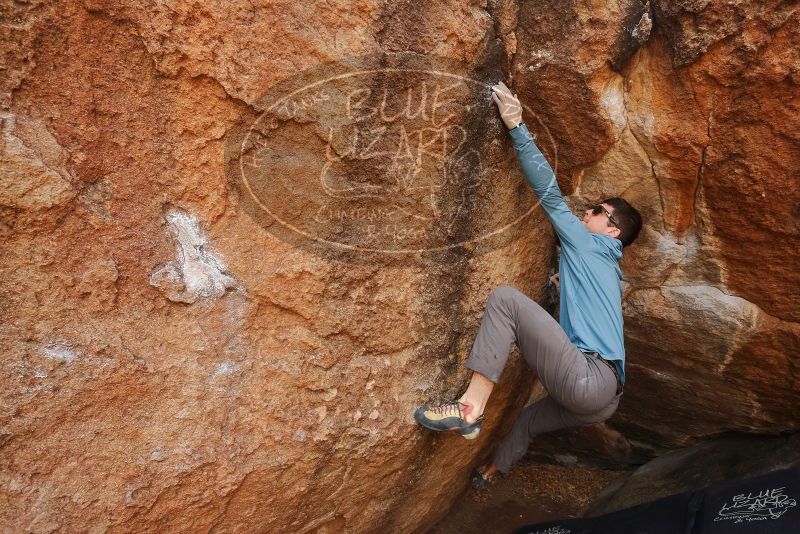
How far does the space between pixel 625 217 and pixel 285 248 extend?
1.25 meters

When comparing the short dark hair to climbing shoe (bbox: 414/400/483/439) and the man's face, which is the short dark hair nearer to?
the man's face

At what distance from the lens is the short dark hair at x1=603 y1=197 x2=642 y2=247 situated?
7.47 ft

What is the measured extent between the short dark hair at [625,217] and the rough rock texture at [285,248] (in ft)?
0.17

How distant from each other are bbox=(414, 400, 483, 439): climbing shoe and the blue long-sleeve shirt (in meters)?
0.47

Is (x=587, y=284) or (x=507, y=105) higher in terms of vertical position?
(x=507, y=105)

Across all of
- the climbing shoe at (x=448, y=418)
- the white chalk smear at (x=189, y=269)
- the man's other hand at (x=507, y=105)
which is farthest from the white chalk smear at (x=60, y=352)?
the man's other hand at (x=507, y=105)

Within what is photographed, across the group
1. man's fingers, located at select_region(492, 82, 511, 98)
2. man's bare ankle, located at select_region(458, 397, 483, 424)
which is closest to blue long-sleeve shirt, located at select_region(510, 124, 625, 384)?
man's fingers, located at select_region(492, 82, 511, 98)

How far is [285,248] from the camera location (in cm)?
186

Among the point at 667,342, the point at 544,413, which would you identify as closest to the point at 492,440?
the point at 544,413

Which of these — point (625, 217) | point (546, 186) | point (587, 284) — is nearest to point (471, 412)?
point (587, 284)

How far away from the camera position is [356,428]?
202 centimetres

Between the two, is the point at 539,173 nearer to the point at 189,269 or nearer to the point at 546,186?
the point at 546,186

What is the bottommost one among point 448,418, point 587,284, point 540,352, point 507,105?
point 448,418

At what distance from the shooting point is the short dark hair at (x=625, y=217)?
Answer: 2.28m
